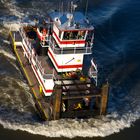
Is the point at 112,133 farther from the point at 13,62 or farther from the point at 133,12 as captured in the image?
the point at 133,12

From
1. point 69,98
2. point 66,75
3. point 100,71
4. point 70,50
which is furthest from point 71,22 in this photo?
point 100,71

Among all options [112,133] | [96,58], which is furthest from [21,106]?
A: [96,58]

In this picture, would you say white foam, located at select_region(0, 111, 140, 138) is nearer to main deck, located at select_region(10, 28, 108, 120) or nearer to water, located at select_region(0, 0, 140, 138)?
water, located at select_region(0, 0, 140, 138)

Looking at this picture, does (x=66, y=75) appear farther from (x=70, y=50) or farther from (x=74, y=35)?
(x=74, y=35)

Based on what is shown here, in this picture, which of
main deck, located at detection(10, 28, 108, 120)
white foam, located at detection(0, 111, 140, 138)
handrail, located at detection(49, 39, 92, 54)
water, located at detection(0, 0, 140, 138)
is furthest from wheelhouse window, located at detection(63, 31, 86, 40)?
white foam, located at detection(0, 111, 140, 138)

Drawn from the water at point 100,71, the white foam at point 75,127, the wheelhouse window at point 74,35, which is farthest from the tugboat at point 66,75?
the water at point 100,71

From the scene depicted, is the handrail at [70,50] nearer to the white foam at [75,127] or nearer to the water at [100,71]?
the water at [100,71]

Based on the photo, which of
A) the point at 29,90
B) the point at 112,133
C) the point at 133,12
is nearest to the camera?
the point at 112,133
